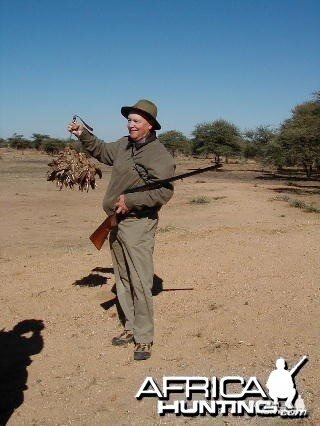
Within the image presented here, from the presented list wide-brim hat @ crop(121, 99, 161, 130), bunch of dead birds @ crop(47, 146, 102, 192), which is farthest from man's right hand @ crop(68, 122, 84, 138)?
bunch of dead birds @ crop(47, 146, 102, 192)

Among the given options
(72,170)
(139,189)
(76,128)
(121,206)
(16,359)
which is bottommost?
(16,359)

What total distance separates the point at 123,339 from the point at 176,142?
60.4 meters

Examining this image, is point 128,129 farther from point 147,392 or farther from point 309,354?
point 309,354

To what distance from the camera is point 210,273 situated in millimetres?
6070

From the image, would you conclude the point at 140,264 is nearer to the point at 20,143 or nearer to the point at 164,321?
the point at 164,321

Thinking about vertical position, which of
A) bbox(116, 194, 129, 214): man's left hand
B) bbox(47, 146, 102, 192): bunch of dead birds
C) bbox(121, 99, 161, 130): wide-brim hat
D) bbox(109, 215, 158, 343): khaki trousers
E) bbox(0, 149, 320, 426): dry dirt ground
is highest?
bbox(121, 99, 161, 130): wide-brim hat

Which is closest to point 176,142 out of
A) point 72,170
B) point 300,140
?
→ point 300,140

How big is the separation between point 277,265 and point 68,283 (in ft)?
9.22

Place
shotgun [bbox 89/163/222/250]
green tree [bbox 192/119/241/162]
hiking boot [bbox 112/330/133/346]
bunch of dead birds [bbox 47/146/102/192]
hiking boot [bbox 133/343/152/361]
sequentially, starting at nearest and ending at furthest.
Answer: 1. shotgun [bbox 89/163/222/250]
2. hiking boot [bbox 133/343/152/361]
3. hiking boot [bbox 112/330/133/346]
4. bunch of dead birds [bbox 47/146/102/192]
5. green tree [bbox 192/119/241/162]

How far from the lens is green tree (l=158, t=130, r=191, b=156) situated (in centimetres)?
6245

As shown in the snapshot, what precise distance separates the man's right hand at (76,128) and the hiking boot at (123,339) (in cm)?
185

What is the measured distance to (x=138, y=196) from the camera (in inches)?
147

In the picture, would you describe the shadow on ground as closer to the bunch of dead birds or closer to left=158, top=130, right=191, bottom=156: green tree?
the bunch of dead birds

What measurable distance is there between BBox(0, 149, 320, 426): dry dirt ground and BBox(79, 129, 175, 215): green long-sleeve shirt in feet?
4.37
